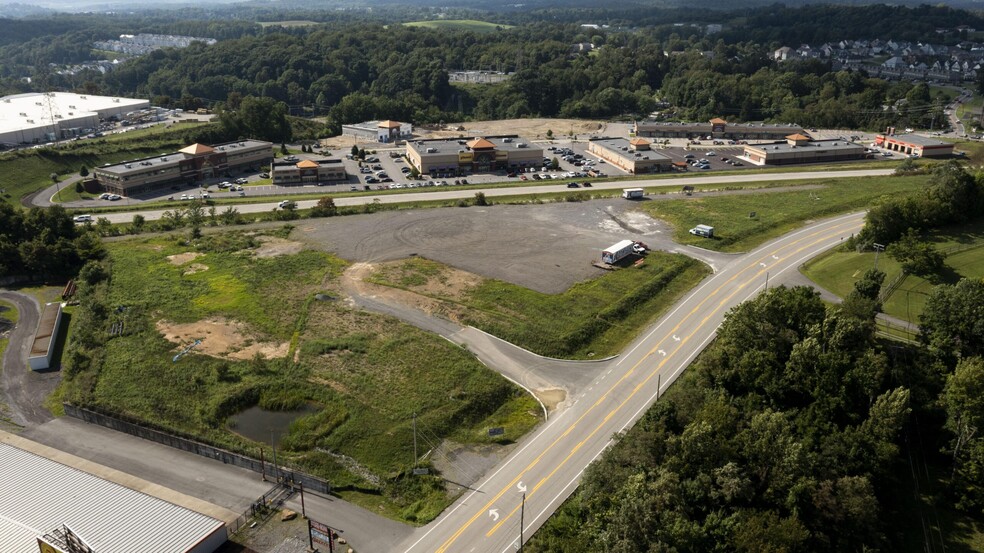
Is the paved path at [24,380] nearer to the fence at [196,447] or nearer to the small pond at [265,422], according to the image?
the fence at [196,447]

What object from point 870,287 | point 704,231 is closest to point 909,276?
point 870,287

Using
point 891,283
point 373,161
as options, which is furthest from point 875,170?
point 373,161

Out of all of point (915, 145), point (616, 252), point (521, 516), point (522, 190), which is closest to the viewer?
point (521, 516)

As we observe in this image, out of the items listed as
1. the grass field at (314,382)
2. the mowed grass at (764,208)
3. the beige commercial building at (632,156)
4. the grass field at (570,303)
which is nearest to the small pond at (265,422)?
the grass field at (314,382)

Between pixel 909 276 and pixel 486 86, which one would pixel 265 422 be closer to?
pixel 909 276

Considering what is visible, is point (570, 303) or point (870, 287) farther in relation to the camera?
point (570, 303)

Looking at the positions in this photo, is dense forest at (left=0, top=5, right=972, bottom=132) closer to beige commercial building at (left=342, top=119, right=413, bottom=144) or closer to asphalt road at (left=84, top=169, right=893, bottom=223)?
beige commercial building at (left=342, top=119, right=413, bottom=144)
